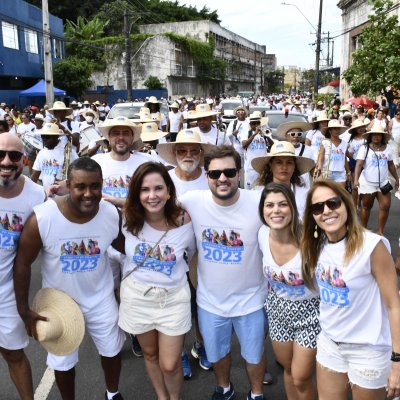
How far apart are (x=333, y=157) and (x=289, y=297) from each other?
5.15m

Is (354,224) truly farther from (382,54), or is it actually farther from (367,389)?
(382,54)

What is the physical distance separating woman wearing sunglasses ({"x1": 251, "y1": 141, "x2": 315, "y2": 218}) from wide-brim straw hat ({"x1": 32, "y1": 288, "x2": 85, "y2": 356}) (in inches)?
76.5

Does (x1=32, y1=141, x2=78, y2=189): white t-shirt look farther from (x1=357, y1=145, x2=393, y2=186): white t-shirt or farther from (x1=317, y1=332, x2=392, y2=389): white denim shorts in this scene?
(x1=317, y1=332, x2=392, y2=389): white denim shorts

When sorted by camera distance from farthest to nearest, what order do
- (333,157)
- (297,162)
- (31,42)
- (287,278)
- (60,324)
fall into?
(31,42), (333,157), (297,162), (60,324), (287,278)

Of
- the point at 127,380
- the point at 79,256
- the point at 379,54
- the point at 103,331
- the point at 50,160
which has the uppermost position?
the point at 379,54

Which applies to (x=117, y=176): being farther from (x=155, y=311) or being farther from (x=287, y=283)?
(x=287, y=283)

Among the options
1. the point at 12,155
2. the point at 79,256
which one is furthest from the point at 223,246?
the point at 12,155

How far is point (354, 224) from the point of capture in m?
2.57

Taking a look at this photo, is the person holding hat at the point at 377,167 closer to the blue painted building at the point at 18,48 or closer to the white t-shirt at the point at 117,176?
the white t-shirt at the point at 117,176

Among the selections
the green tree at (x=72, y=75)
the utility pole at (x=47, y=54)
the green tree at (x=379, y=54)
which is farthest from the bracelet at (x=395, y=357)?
the green tree at (x=72, y=75)

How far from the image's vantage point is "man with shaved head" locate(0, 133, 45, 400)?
3080 mm

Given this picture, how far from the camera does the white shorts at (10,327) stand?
3193 millimetres

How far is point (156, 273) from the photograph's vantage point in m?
3.15

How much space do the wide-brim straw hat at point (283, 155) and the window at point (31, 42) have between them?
34874mm
